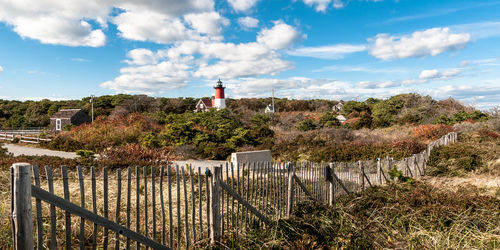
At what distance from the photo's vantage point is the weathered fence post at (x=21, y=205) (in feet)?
7.44

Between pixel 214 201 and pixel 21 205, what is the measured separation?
84.8 inches

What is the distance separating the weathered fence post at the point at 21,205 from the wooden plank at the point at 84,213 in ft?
A: 0.29

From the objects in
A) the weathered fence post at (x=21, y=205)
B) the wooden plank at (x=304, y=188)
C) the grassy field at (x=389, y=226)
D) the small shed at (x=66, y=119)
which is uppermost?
the small shed at (x=66, y=119)

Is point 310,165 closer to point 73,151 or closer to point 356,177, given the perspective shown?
point 356,177

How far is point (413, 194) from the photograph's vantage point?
645 cm

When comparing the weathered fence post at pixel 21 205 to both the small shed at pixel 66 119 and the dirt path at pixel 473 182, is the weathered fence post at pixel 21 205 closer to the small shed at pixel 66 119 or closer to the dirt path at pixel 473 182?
the dirt path at pixel 473 182

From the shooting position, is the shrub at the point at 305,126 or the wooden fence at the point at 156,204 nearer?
the wooden fence at the point at 156,204

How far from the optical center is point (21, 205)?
228 centimetres

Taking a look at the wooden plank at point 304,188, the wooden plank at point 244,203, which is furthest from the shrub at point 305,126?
the wooden plank at point 244,203

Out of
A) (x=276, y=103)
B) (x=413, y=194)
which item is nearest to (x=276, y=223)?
(x=413, y=194)

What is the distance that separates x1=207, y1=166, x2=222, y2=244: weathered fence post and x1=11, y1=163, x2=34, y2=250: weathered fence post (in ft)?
6.70

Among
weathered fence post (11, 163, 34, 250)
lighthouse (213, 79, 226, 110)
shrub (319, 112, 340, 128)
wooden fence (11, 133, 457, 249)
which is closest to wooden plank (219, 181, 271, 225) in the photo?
wooden fence (11, 133, 457, 249)

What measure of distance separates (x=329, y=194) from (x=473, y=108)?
1243 inches

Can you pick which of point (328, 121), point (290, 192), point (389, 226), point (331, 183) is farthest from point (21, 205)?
point (328, 121)
